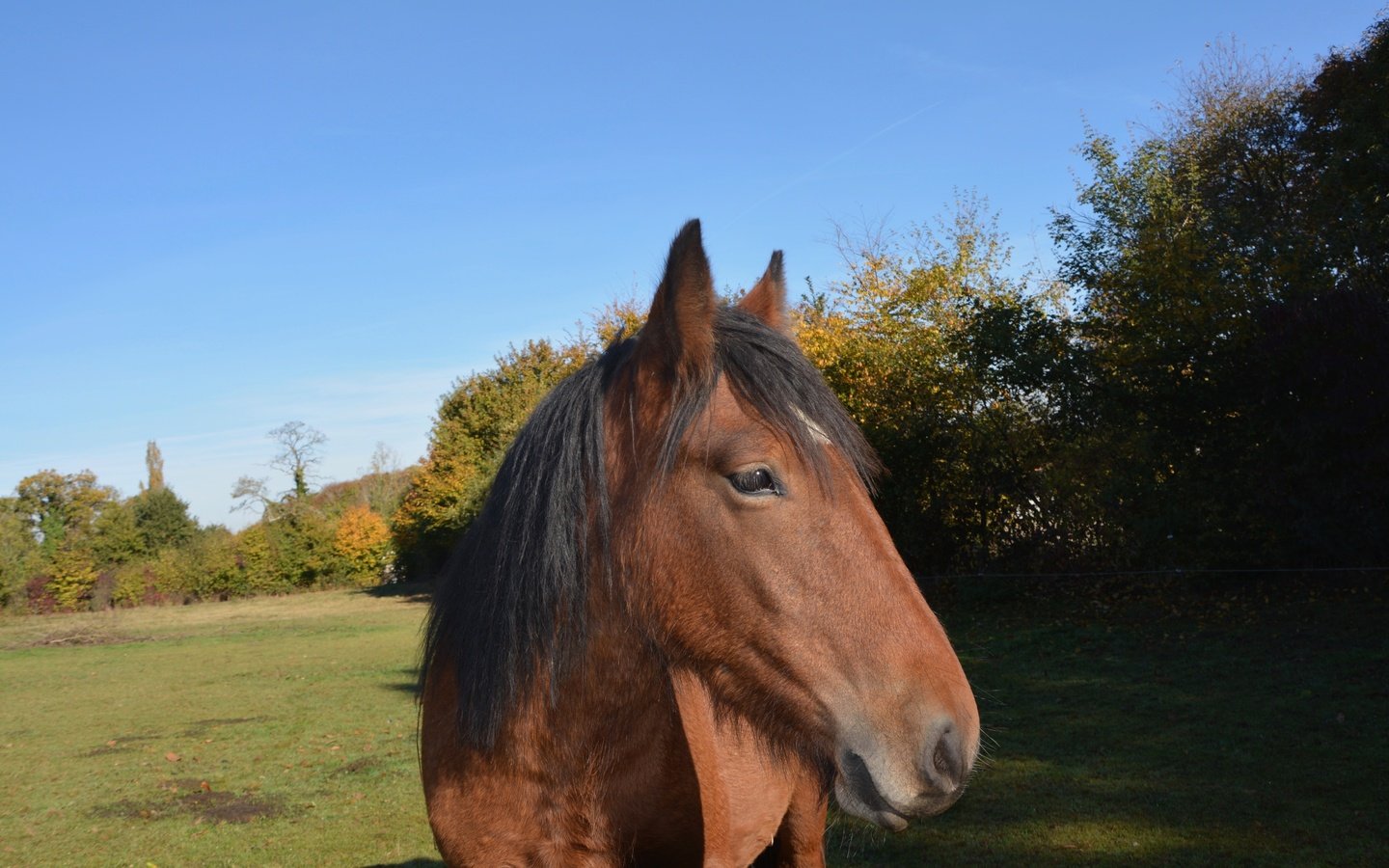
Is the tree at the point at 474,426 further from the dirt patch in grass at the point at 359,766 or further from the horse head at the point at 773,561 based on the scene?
the horse head at the point at 773,561

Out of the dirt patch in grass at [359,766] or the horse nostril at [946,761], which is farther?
the dirt patch in grass at [359,766]

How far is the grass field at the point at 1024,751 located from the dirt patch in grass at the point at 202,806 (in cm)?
3

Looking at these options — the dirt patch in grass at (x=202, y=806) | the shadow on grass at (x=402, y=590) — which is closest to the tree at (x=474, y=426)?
the shadow on grass at (x=402, y=590)

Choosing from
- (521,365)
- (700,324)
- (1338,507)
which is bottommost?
(1338,507)

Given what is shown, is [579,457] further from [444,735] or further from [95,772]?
[95,772]

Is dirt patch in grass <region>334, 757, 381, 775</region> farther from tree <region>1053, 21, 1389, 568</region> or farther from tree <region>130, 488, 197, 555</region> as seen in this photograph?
tree <region>130, 488, 197, 555</region>

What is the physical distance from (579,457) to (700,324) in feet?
1.36

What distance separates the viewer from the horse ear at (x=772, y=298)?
2.34 metres

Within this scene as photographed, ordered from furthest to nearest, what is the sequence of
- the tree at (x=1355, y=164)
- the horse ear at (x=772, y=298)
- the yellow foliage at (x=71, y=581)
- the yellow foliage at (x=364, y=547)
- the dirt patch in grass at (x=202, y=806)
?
the yellow foliage at (x=364, y=547)
the yellow foliage at (x=71, y=581)
the tree at (x=1355, y=164)
the dirt patch in grass at (x=202, y=806)
the horse ear at (x=772, y=298)

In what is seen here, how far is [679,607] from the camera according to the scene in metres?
1.82

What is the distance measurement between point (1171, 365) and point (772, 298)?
12.3 m

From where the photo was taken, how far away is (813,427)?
6.13 ft

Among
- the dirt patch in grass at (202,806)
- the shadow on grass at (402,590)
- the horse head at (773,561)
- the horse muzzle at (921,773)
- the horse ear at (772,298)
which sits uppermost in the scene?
the horse ear at (772,298)

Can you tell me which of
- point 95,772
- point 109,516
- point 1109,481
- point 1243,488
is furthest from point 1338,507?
point 109,516
